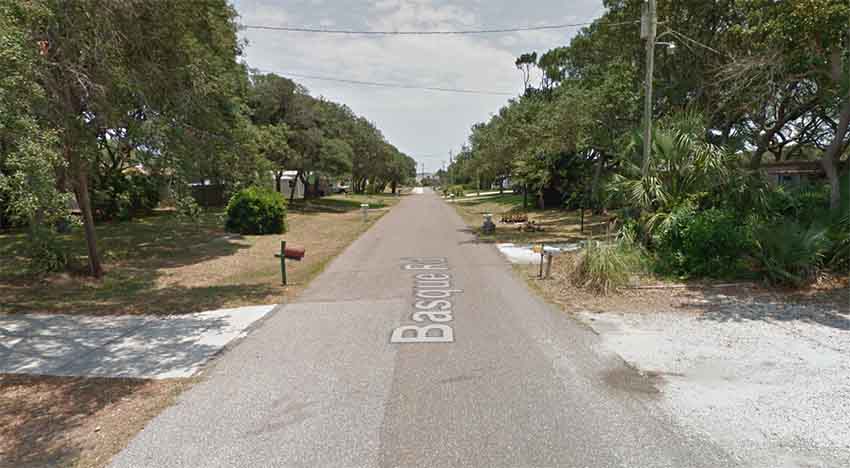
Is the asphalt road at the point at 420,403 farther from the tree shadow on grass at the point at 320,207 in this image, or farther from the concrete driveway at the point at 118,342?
the tree shadow on grass at the point at 320,207

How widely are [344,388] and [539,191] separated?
1006 inches

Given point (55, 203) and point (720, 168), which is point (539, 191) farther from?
point (55, 203)

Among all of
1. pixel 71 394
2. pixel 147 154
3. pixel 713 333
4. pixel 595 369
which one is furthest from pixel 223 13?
pixel 713 333

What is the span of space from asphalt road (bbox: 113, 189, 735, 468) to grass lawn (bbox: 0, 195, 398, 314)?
2212 millimetres

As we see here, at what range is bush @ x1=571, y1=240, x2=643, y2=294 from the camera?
7.67 meters

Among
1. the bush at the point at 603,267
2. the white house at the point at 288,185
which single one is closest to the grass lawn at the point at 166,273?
the bush at the point at 603,267

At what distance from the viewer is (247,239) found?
52.0 ft

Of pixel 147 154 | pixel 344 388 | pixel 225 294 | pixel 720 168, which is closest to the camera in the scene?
pixel 344 388

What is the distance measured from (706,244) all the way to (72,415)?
9502 mm

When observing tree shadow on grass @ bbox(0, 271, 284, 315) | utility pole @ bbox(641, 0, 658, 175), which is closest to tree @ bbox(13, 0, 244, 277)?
tree shadow on grass @ bbox(0, 271, 284, 315)

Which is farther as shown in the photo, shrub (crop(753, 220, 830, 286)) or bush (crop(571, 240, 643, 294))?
bush (crop(571, 240, 643, 294))

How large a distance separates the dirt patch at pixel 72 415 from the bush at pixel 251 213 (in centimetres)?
1291

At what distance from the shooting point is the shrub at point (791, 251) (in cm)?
721

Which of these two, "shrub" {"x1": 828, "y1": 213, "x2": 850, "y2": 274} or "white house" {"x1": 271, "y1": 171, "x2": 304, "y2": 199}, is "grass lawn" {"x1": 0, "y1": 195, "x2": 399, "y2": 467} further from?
"white house" {"x1": 271, "y1": 171, "x2": 304, "y2": 199}
